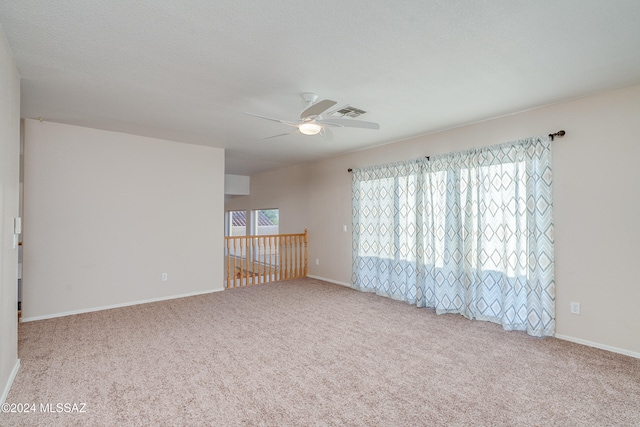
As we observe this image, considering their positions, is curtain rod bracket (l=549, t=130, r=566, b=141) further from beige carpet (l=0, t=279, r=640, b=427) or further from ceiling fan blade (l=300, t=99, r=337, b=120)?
ceiling fan blade (l=300, t=99, r=337, b=120)

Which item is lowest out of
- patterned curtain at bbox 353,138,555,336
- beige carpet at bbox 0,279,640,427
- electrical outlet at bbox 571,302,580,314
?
beige carpet at bbox 0,279,640,427

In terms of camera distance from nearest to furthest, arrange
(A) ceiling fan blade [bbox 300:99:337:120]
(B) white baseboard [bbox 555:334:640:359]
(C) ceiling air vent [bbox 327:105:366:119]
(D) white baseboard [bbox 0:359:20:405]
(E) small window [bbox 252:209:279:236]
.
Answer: (D) white baseboard [bbox 0:359:20:405]
(A) ceiling fan blade [bbox 300:99:337:120]
(B) white baseboard [bbox 555:334:640:359]
(C) ceiling air vent [bbox 327:105:366:119]
(E) small window [bbox 252:209:279:236]

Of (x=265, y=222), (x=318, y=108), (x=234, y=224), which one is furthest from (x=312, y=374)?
(x=234, y=224)

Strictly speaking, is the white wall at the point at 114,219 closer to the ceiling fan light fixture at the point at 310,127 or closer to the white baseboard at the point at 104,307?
the white baseboard at the point at 104,307

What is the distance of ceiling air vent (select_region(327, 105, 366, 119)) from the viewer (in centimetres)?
332

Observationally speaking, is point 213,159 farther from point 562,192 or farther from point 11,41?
point 562,192

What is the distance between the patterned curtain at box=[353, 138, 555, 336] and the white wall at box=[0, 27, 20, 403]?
173 inches

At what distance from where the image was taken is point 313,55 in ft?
7.48

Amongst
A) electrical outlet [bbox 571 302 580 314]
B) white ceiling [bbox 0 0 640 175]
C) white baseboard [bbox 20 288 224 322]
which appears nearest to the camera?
white ceiling [bbox 0 0 640 175]

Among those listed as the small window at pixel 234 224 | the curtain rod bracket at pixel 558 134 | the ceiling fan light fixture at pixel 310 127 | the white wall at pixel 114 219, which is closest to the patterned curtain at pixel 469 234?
the curtain rod bracket at pixel 558 134

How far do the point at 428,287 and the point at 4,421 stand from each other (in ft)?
14.4

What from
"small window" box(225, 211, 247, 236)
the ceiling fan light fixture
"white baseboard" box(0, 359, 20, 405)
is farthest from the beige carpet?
"small window" box(225, 211, 247, 236)

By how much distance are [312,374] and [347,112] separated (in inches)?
105

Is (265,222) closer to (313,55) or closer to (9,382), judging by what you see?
(9,382)
